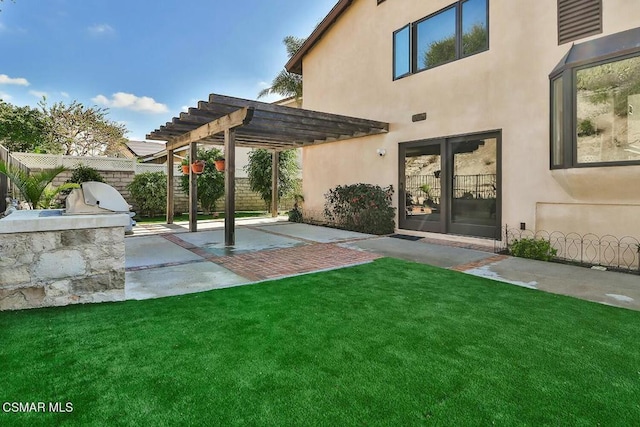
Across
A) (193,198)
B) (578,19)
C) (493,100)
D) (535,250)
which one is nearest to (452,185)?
(493,100)

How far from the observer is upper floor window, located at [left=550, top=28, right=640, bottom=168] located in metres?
5.81

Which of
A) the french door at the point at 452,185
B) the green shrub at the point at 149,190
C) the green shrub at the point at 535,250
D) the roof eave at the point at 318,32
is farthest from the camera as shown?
the green shrub at the point at 149,190

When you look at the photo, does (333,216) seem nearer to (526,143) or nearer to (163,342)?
(526,143)

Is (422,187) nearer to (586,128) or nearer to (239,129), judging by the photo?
(586,128)

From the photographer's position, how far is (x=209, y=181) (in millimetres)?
15625

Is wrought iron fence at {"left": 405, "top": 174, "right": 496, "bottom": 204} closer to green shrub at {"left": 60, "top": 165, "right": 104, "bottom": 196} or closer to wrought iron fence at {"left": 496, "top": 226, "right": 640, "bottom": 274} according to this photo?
wrought iron fence at {"left": 496, "top": 226, "right": 640, "bottom": 274}

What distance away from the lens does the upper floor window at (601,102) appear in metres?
5.81

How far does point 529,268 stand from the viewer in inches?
250

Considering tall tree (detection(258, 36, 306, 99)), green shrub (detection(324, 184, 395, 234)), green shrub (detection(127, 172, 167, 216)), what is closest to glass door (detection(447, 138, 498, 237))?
green shrub (detection(324, 184, 395, 234))

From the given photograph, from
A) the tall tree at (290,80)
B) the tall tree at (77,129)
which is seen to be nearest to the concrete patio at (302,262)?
the tall tree at (290,80)

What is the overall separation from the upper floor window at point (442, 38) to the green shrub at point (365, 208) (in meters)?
3.61

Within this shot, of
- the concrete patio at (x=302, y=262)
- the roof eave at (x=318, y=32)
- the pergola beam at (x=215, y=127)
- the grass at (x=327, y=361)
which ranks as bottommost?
the grass at (x=327, y=361)

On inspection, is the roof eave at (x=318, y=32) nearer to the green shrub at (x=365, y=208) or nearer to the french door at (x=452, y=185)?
the french door at (x=452, y=185)

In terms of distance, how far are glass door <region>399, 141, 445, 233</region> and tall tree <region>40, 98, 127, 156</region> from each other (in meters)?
24.1
